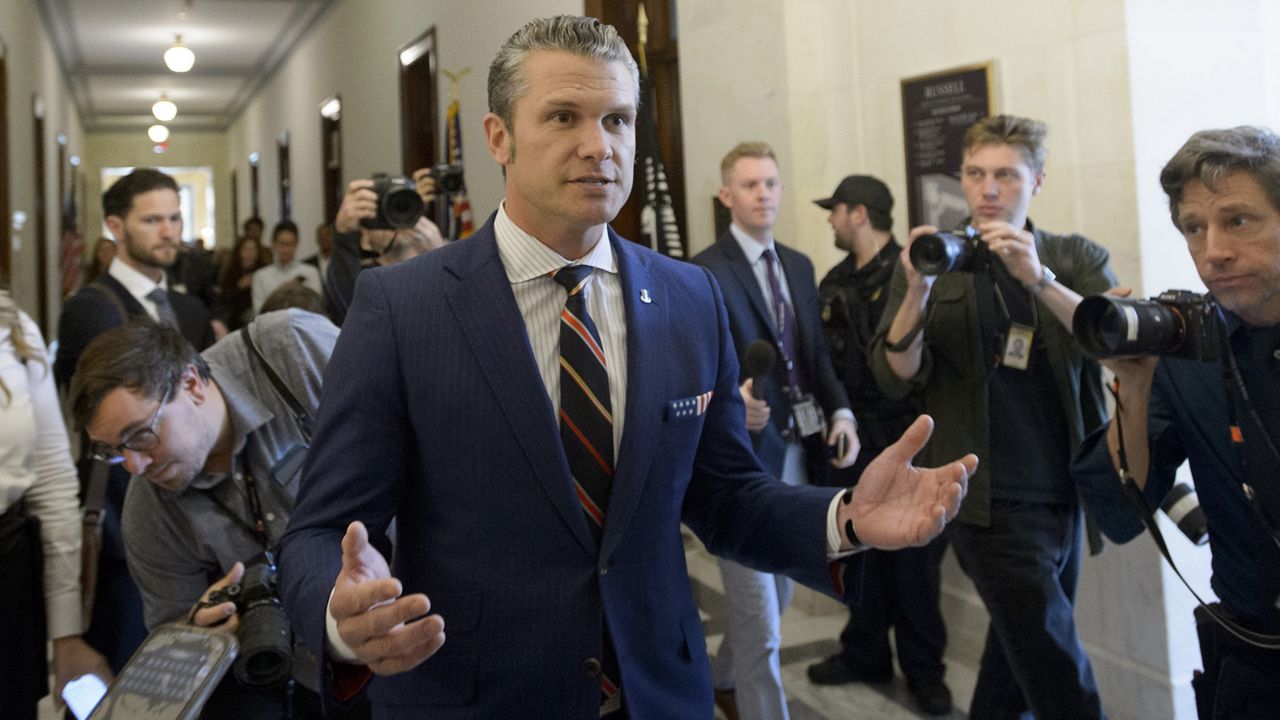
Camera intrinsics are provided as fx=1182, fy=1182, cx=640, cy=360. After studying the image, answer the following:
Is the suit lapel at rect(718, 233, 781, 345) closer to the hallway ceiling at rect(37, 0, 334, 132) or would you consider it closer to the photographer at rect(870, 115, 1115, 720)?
the photographer at rect(870, 115, 1115, 720)

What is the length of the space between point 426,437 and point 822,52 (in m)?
3.72

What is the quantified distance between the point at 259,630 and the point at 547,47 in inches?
39.7

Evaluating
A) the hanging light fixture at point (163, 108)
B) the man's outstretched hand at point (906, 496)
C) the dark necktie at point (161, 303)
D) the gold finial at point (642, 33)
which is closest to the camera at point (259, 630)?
the man's outstretched hand at point (906, 496)

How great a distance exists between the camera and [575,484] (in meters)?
1.60

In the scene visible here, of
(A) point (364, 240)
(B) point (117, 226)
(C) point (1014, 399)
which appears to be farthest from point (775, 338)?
(B) point (117, 226)

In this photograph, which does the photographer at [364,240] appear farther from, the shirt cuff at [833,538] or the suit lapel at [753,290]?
the shirt cuff at [833,538]

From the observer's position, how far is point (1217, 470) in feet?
6.70

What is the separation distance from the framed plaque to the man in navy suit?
2.81m

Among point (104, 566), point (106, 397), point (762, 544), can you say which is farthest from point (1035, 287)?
point (104, 566)

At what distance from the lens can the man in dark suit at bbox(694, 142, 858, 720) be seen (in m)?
3.75

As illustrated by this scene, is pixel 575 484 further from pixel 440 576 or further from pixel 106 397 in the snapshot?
pixel 106 397

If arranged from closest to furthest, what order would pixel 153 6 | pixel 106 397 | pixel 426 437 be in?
pixel 426 437
pixel 106 397
pixel 153 6

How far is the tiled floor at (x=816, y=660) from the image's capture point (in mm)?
3956

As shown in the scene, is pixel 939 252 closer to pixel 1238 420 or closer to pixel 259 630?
pixel 1238 420
